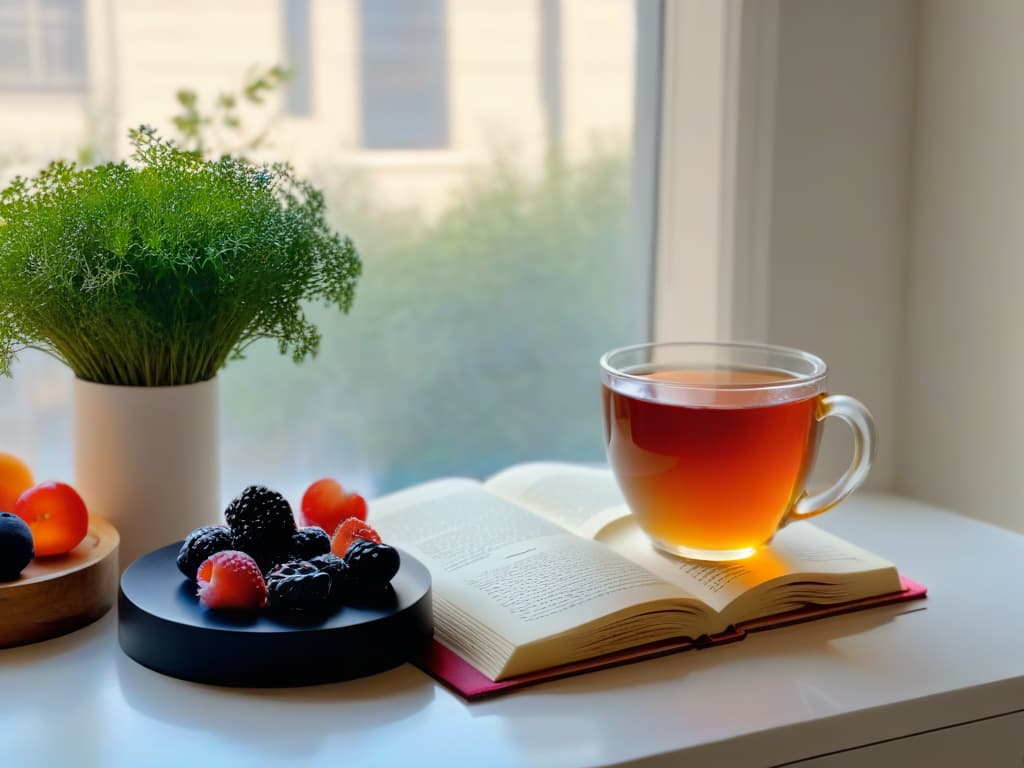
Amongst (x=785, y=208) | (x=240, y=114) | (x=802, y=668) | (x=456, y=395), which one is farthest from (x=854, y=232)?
(x=240, y=114)

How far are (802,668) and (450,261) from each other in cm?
77

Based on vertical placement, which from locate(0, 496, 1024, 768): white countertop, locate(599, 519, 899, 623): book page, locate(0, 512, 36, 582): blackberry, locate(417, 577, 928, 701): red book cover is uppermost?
locate(0, 512, 36, 582): blackberry

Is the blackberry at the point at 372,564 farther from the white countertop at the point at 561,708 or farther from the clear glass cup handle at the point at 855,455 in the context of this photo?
the clear glass cup handle at the point at 855,455

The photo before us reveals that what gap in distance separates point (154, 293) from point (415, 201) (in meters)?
0.54

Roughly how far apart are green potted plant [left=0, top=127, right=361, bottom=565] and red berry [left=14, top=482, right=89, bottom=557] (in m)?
0.09

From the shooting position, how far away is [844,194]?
1.41 meters

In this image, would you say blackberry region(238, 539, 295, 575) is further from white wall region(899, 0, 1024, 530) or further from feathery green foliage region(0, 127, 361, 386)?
white wall region(899, 0, 1024, 530)

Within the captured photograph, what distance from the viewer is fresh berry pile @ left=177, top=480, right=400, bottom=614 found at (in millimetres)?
903

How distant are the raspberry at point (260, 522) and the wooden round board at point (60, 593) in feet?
0.42

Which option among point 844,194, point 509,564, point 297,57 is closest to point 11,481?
point 509,564

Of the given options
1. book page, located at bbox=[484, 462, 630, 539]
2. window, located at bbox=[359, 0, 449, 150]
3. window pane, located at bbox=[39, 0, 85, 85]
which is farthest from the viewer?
window, located at bbox=[359, 0, 449, 150]

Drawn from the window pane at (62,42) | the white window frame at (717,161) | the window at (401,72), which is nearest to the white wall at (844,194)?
the white window frame at (717,161)

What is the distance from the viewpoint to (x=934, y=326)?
1415 mm

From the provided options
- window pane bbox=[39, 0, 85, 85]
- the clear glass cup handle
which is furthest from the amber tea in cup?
window pane bbox=[39, 0, 85, 85]
